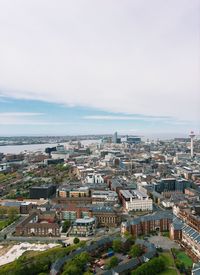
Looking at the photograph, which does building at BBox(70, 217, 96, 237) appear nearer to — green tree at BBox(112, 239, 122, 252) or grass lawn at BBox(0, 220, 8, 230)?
green tree at BBox(112, 239, 122, 252)

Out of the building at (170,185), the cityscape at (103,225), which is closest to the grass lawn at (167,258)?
the cityscape at (103,225)

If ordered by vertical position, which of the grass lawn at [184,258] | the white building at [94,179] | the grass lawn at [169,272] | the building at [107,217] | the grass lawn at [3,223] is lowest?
the grass lawn at [3,223]

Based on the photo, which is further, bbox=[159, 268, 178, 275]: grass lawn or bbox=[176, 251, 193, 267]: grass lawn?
bbox=[176, 251, 193, 267]: grass lawn

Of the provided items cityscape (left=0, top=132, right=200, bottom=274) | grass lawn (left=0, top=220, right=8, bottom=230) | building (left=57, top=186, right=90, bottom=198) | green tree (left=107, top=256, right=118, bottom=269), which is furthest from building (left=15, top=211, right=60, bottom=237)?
building (left=57, top=186, right=90, bottom=198)

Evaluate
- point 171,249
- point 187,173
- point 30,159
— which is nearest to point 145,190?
point 187,173

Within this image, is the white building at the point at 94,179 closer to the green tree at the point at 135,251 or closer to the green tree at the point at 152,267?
the green tree at the point at 135,251

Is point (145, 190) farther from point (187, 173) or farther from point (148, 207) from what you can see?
point (187, 173)
